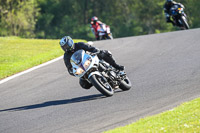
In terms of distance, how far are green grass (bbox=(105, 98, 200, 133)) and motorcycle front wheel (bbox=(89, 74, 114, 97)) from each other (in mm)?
2304

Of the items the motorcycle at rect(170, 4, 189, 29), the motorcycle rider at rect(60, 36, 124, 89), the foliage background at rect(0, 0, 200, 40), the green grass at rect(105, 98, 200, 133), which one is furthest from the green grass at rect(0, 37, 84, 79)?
the foliage background at rect(0, 0, 200, 40)

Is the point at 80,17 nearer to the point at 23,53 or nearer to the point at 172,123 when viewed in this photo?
the point at 23,53

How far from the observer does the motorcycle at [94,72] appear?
10.2m

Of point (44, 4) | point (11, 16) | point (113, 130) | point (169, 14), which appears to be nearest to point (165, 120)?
point (113, 130)

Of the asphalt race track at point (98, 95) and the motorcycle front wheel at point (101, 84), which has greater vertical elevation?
the motorcycle front wheel at point (101, 84)

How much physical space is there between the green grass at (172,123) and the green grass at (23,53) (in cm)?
818

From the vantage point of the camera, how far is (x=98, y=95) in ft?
36.2

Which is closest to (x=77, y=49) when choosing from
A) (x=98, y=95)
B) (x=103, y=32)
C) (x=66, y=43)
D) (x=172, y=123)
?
(x=66, y=43)

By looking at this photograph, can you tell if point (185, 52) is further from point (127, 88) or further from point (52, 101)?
point (52, 101)

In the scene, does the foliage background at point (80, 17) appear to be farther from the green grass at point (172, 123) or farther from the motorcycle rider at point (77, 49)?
the green grass at point (172, 123)

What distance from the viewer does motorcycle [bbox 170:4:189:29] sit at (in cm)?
2314

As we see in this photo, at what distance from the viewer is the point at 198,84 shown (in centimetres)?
1074

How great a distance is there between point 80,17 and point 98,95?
2300 inches

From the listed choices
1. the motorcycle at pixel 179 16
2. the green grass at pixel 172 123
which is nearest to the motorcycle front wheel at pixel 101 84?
the green grass at pixel 172 123
